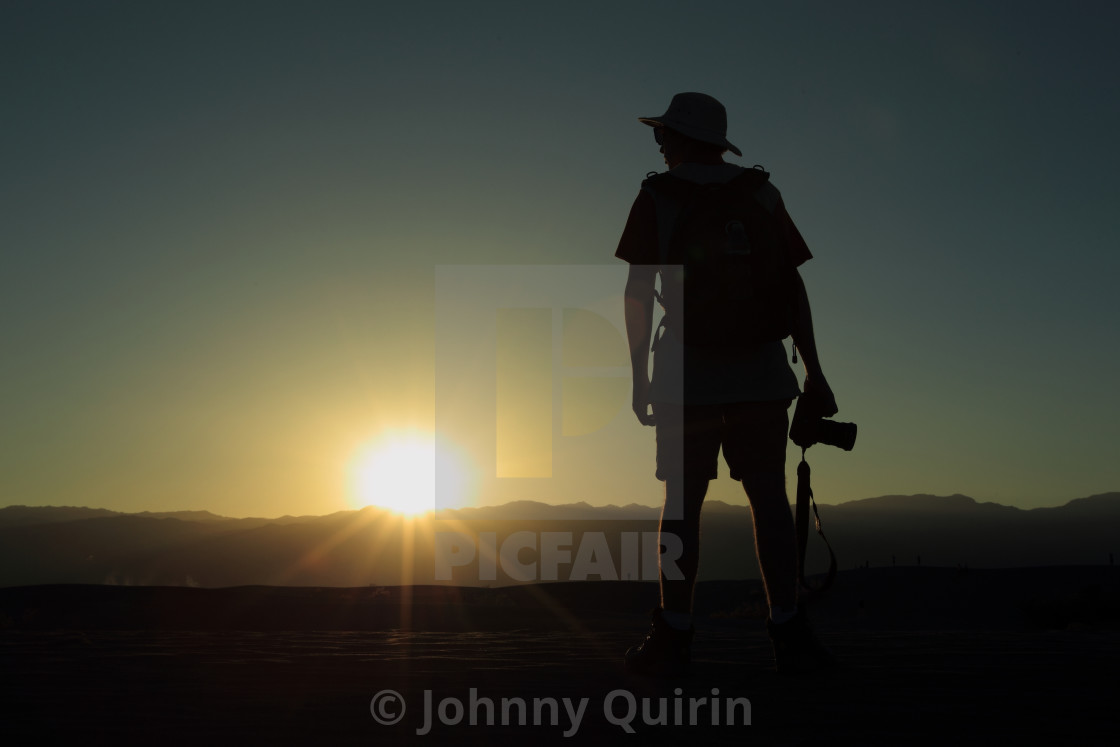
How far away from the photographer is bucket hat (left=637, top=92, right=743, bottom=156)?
12.6 feet

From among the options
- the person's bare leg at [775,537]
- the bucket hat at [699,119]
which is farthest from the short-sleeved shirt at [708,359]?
the person's bare leg at [775,537]

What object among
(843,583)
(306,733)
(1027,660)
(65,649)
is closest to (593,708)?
(306,733)

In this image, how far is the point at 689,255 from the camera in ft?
12.1

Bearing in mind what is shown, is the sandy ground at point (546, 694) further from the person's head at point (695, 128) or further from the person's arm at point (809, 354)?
the person's head at point (695, 128)

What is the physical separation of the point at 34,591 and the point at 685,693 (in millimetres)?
19697

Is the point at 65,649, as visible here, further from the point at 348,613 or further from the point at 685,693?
the point at 348,613

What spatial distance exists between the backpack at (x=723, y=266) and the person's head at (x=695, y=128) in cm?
21

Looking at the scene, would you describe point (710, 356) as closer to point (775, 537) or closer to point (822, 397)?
point (822, 397)

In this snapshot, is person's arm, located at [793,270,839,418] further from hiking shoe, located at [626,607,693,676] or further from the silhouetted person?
hiking shoe, located at [626,607,693,676]

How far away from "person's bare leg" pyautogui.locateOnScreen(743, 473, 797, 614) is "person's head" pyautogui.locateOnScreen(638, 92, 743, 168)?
1.46 m

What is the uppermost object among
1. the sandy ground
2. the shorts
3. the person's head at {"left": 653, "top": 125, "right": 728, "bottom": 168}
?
the person's head at {"left": 653, "top": 125, "right": 728, "bottom": 168}

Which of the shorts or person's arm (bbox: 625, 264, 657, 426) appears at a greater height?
person's arm (bbox: 625, 264, 657, 426)

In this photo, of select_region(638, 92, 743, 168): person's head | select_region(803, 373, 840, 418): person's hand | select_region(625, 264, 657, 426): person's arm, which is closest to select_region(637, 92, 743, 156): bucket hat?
select_region(638, 92, 743, 168): person's head

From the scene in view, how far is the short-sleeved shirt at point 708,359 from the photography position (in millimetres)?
3604
